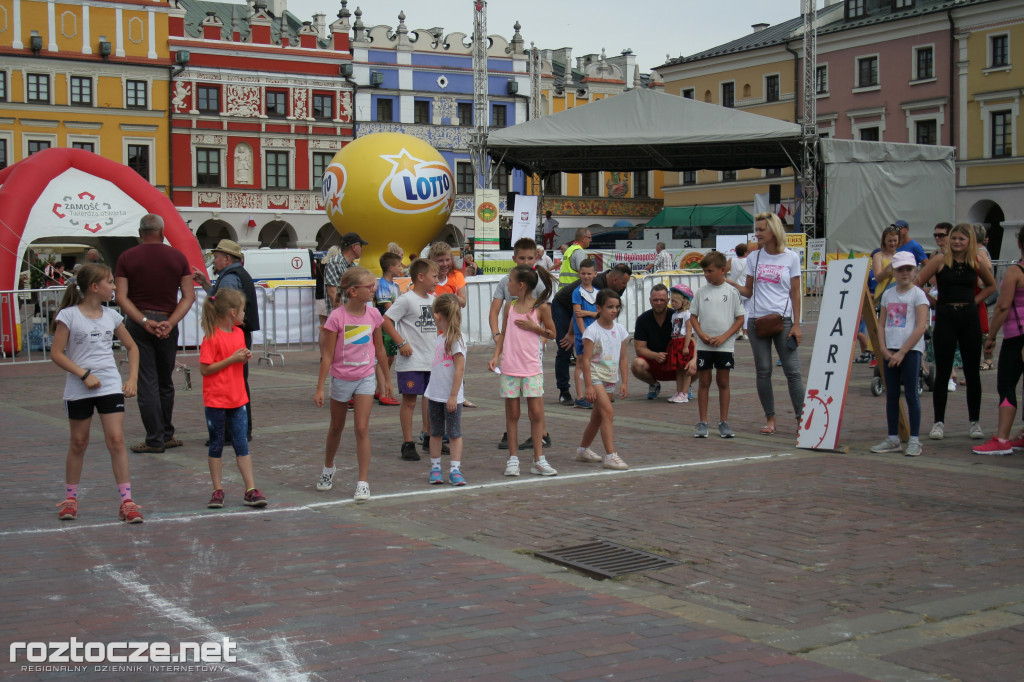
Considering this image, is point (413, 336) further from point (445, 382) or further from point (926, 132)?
point (926, 132)

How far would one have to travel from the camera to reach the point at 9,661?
434cm

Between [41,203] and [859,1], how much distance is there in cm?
4219

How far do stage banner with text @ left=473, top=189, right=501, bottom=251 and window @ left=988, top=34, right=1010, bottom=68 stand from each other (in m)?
27.5

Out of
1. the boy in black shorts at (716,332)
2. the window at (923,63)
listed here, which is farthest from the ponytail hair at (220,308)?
the window at (923,63)

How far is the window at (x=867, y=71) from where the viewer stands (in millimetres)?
50406

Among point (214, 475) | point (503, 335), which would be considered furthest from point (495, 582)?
point (503, 335)

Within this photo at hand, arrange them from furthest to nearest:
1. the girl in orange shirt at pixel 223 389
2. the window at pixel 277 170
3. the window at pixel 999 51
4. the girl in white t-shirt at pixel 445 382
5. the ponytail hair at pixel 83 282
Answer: the window at pixel 277 170 → the window at pixel 999 51 → the girl in white t-shirt at pixel 445 382 → the girl in orange shirt at pixel 223 389 → the ponytail hair at pixel 83 282

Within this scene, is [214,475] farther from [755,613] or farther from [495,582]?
[755,613]

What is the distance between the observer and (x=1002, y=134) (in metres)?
46.0

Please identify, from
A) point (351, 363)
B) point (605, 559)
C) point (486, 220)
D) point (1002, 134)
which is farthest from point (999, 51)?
point (605, 559)

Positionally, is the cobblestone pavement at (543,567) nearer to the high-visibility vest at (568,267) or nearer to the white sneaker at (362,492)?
the white sneaker at (362,492)

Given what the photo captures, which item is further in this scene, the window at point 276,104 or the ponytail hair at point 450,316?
the window at point 276,104

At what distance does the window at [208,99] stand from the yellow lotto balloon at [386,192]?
3305cm

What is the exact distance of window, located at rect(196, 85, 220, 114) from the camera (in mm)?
53438
